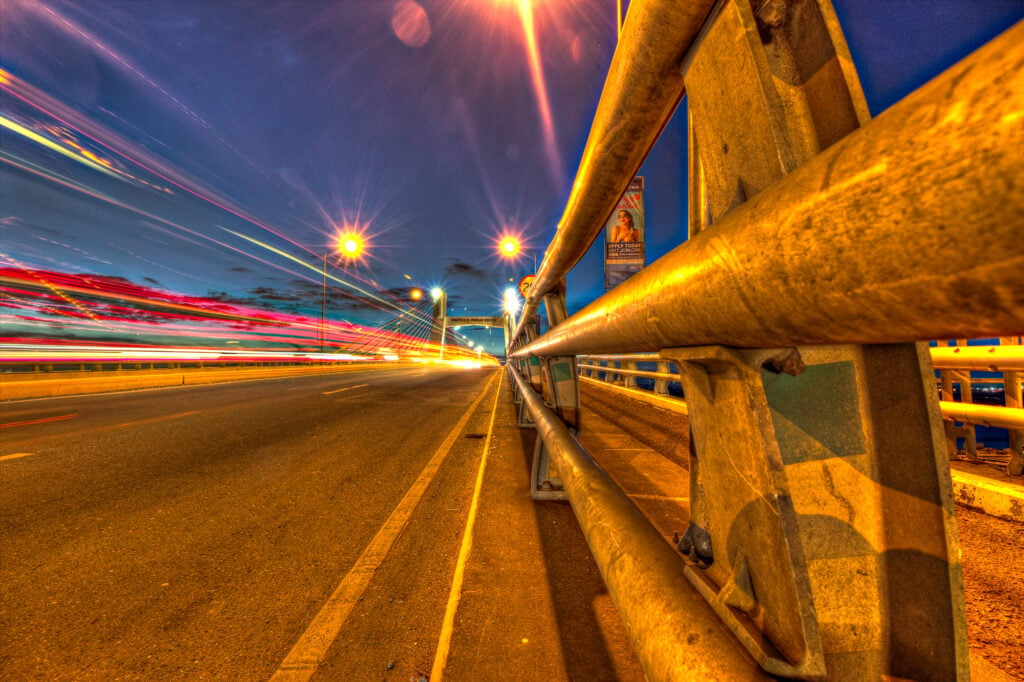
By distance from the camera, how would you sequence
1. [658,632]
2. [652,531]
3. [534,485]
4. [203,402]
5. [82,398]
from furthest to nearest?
[82,398], [203,402], [534,485], [652,531], [658,632]

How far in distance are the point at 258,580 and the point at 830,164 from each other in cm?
265

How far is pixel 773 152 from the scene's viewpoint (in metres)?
0.80

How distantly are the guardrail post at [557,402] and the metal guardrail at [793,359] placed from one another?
200 cm

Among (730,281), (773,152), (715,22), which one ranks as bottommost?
(730,281)

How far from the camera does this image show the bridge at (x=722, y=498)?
1.30 ft

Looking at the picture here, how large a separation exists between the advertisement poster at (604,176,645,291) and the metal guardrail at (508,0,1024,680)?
11.1 meters

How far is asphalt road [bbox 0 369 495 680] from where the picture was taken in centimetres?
159

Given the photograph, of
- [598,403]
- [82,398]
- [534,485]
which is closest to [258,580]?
[534,485]

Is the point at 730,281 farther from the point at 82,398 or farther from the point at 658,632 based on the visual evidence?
the point at 82,398

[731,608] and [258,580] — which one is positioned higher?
[731,608]

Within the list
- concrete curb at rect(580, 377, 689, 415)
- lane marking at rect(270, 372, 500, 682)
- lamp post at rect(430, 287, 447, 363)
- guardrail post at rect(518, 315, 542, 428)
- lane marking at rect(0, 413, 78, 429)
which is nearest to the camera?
lane marking at rect(270, 372, 500, 682)

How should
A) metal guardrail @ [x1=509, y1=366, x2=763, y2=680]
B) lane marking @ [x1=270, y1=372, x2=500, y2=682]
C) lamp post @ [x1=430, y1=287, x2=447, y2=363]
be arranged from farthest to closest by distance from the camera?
lamp post @ [x1=430, y1=287, x2=447, y2=363], lane marking @ [x1=270, y1=372, x2=500, y2=682], metal guardrail @ [x1=509, y1=366, x2=763, y2=680]

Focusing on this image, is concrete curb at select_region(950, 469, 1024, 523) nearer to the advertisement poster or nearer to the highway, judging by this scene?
the highway

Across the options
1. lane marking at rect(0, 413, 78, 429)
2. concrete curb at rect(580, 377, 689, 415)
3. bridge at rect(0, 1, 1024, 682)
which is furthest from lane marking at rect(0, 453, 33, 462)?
concrete curb at rect(580, 377, 689, 415)
